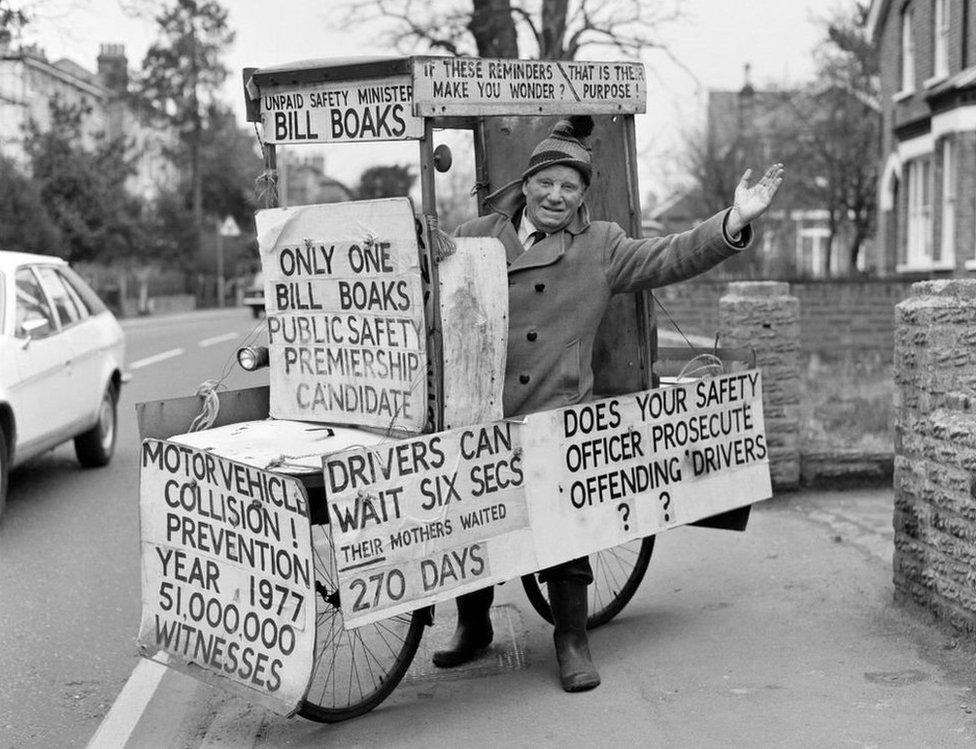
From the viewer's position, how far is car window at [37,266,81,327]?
33.8 ft

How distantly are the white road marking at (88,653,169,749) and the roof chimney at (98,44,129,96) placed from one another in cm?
6535

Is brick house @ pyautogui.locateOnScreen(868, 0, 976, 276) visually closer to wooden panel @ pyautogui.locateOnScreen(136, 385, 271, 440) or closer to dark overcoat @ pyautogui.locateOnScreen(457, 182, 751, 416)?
dark overcoat @ pyautogui.locateOnScreen(457, 182, 751, 416)

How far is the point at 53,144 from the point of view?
42156mm

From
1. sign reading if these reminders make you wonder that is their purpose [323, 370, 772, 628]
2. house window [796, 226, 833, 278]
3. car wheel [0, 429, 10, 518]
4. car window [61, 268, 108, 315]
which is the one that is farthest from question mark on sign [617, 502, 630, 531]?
house window [796, 226, 833, 278]

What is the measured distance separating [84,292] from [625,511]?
705 cm

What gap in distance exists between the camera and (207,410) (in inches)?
213

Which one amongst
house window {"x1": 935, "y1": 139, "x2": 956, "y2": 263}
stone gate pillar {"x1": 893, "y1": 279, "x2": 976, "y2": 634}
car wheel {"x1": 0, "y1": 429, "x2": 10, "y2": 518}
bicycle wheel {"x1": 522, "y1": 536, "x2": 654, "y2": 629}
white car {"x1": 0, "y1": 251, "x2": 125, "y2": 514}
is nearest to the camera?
stone gate pillar {"x1": 893, "y1": 279, "x2": 976, "y2": 634}

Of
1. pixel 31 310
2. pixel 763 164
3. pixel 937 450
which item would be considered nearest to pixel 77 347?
pixel 31 310

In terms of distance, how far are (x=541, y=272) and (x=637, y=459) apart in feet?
2.88

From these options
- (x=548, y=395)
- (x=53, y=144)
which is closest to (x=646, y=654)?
(x=548, y=395)

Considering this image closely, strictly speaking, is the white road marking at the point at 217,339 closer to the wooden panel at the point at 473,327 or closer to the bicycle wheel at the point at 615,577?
the bicycle wheel at the point at 615,577

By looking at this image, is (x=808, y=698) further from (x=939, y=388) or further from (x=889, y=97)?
(x=889, y=97)

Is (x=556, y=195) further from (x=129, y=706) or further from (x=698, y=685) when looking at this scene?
(x=129, y=706)

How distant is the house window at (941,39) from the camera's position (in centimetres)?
2500
